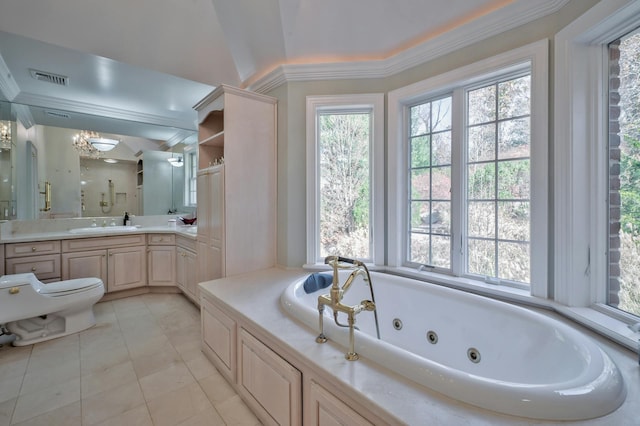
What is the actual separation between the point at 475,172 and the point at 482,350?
1171 millimetres

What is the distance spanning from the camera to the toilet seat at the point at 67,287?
230 cm

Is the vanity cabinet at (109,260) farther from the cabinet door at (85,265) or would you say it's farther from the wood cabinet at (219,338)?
the wood cabinet at (219,338)

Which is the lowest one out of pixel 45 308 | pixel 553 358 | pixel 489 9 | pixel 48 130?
pixel 45 308

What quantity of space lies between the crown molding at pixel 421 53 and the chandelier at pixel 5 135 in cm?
246

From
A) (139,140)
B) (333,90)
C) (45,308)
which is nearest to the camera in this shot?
(45,308)

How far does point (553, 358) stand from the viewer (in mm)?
1182

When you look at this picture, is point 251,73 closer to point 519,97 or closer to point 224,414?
point 519,97

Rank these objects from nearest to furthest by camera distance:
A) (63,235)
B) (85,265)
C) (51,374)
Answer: (51,374) < (63,235) < (85,265)

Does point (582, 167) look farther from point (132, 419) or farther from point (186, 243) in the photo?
point (186, 243)

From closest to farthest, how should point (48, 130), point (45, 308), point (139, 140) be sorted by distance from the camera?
point (45, 308), point (48, 130), point (139, 140)

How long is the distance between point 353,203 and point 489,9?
1.64 metres

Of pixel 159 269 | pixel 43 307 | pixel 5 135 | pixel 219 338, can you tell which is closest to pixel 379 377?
pixel 219 338

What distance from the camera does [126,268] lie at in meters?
3.19

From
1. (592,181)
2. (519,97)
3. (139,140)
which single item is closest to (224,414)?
(592,181)
